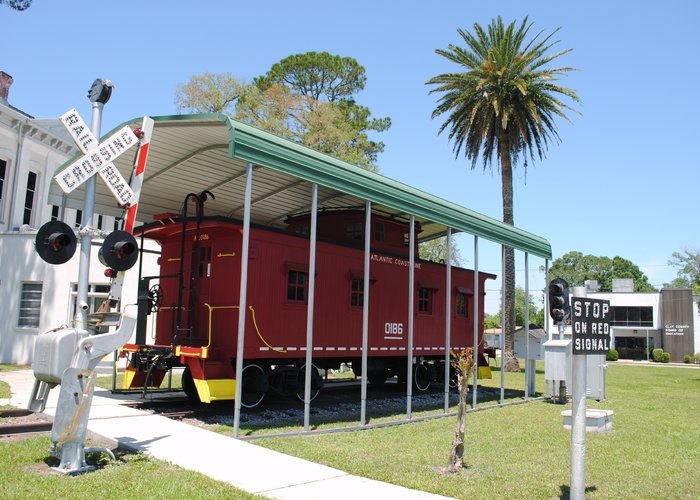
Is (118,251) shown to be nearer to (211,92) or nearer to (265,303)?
(265,303)

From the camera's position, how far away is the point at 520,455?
356 inches

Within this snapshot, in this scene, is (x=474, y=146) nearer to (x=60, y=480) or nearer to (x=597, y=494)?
(x=597, y=494)

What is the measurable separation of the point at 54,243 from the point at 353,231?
876cm

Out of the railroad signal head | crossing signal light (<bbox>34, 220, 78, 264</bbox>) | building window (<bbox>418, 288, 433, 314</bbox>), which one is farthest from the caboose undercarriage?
the railroad signal head

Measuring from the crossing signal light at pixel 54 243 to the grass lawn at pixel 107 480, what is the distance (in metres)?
2.31

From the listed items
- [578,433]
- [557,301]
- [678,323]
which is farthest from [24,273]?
[678,323]

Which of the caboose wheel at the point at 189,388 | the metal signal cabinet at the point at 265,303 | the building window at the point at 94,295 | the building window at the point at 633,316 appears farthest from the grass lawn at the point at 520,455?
the building window at the point at 633,316

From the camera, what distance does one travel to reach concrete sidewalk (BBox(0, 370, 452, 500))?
658 centimetres

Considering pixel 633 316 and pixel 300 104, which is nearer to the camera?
pixel 300 104

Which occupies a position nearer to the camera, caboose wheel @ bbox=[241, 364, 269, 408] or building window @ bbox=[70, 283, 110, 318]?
caboose wheel @ bbox=[241, 364, 269, 408]

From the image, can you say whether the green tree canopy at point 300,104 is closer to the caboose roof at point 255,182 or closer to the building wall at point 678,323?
the caboose roof at point 255,182

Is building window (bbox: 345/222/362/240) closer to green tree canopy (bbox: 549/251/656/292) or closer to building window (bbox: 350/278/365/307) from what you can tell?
building window (bbox: 350/278/365/307)

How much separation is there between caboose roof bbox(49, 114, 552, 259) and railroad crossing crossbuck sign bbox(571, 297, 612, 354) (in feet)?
17.1

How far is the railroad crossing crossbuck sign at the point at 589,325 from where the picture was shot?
21.1ft
